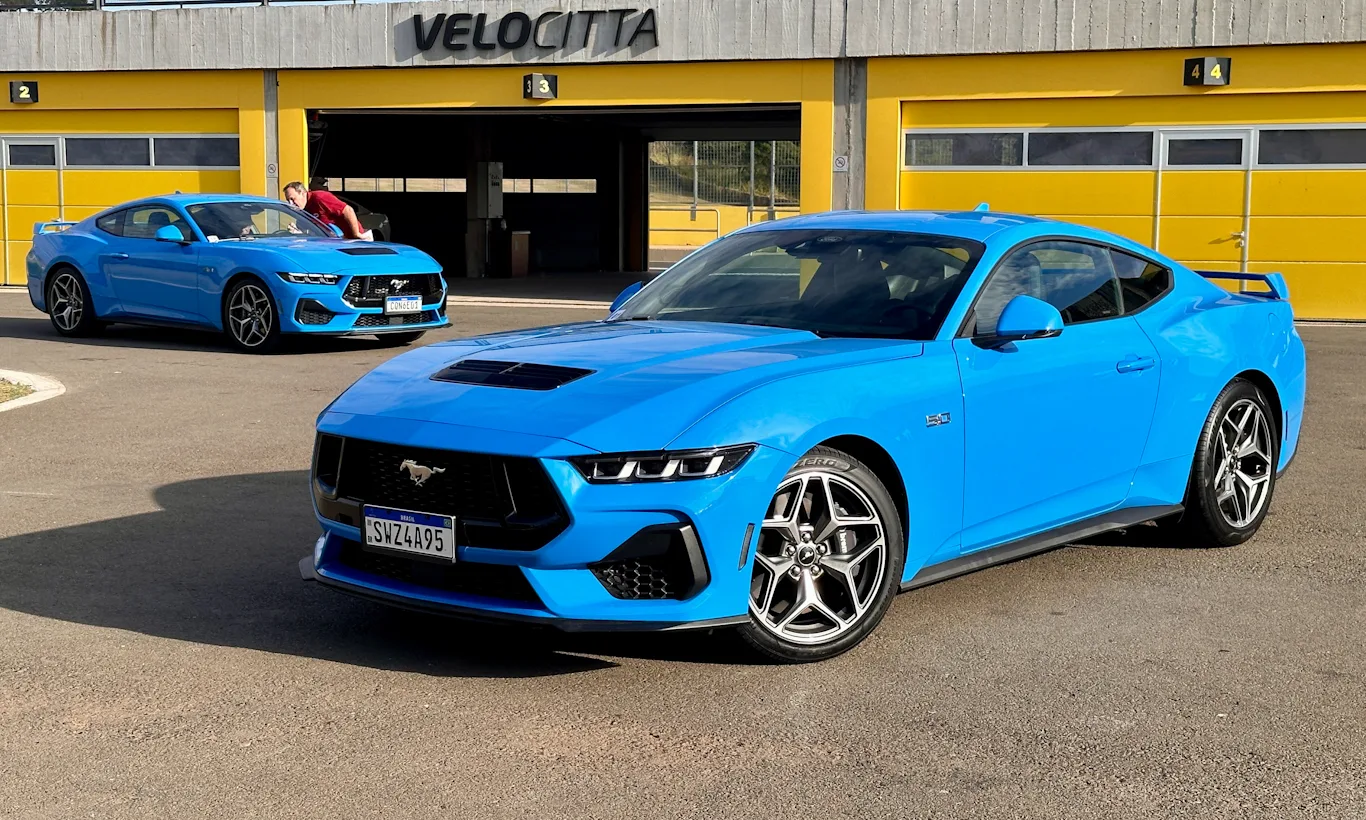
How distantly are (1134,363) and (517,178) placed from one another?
93.9 ft

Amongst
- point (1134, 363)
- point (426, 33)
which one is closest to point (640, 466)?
point (1134, 363)

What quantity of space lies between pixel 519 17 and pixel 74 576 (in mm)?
17923

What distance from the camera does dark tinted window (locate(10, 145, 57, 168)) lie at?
84.5 ft

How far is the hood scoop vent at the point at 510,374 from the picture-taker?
201 inches

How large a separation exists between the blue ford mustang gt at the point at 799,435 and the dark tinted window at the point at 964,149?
1476 centimetres

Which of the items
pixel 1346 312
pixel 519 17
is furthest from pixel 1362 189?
pixel 519 17

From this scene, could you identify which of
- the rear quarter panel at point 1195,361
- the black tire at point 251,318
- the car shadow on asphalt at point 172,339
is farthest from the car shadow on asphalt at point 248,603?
the car shadow on asphalt at point 172,339

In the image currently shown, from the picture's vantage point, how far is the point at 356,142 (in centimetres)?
3158

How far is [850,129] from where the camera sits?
22.0 metres

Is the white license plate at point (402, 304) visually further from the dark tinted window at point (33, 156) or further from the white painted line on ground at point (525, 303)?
the dark tinted window at point (33, 156)

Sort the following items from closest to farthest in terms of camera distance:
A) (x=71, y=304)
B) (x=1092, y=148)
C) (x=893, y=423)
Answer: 1. (x=893, y=423)
2. (x=71, y=304)
3. (x=1092, y=148)

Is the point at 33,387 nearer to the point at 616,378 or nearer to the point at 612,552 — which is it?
the point at 616,378

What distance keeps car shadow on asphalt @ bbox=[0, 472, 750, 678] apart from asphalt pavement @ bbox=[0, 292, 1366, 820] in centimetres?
2

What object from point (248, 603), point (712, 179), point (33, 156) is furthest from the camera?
point (712, 179)
